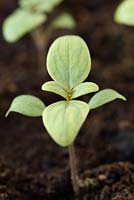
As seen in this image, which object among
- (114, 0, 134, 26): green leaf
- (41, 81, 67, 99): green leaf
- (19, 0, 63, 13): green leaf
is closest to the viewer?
(41, 81, 67, 99): green leaf

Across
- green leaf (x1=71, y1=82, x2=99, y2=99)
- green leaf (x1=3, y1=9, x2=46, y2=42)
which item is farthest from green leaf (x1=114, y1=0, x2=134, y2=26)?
green leaf (x1=71, y1=82, x2=99, y2=99)

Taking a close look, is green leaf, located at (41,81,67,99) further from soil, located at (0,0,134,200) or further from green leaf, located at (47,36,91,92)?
soil, located at (0,0,134,200)

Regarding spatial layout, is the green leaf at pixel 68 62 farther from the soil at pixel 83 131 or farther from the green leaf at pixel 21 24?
the green leaf at pixel 21 24

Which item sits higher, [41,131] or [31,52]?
[31,52]

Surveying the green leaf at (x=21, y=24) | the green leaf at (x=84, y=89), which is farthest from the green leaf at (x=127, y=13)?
the green leaf at (x=84, y=89)

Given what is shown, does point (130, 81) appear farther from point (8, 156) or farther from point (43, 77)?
point (8, 156)

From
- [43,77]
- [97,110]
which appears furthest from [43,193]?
[43,77]

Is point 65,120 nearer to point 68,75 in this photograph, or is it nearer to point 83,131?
point 68,75
